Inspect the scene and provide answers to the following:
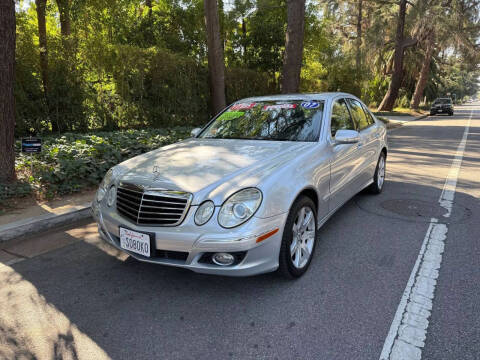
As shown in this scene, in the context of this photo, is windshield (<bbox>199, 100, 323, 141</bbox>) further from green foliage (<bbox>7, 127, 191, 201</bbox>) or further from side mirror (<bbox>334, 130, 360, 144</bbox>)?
green foliage (<bbox>7, 127, 191, 201</bbox>)

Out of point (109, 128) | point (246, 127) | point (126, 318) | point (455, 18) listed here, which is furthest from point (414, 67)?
point (126, 318)

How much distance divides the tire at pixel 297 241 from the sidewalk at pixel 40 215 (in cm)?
310

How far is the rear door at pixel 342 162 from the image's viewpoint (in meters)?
3.84

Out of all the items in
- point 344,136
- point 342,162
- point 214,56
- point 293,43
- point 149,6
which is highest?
point 149,6

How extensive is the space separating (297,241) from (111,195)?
5.57 ft

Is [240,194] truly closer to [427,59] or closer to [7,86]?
[7,86]

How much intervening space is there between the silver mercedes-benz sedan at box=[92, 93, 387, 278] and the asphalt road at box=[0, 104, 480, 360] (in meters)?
0.33

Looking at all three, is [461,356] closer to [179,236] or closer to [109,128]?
[179,236]

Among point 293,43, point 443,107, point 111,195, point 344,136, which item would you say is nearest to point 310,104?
point 344,136

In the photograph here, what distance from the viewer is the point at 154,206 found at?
9.21ft

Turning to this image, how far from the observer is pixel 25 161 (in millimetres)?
6184

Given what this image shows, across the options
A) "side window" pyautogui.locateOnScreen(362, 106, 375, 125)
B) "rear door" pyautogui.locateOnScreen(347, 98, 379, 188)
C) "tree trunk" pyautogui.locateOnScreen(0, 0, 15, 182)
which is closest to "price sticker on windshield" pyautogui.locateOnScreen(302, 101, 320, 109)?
"rear door" pyautogui.locateOnScreen(347, 98, 379, 188)

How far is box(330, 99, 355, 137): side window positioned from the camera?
4100 millimetres

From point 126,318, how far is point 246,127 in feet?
8.07
